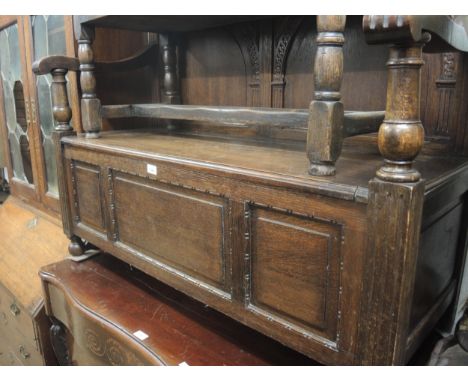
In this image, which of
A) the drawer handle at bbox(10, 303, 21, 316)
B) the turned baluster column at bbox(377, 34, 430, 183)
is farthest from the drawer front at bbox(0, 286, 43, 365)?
the turned baluster column at bbox(377, 34, 430, 183)

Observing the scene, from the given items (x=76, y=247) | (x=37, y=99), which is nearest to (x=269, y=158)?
(x=76, y=247)

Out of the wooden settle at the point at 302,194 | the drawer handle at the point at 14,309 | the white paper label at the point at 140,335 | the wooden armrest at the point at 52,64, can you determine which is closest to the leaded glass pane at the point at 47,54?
the wooden armrest at the point at 52,64

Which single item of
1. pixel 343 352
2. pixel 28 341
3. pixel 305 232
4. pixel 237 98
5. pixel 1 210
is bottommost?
pixel 28 341

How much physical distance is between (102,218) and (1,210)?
173 cm

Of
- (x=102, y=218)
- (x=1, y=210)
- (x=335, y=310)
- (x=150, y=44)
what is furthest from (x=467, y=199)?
(x=1, y=210)

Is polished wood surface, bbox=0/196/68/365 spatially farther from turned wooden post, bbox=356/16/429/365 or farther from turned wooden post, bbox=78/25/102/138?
turned wooden post, bbox=356/16/429/365

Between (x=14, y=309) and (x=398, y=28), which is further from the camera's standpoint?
(x=14, y=309)

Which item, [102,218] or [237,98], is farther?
[237,98]

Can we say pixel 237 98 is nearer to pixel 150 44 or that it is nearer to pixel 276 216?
pixel 150 44

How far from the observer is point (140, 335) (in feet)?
4.00

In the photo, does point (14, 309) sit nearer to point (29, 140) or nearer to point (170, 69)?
point (29, 140)

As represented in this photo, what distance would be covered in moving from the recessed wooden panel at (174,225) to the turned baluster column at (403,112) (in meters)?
0.42

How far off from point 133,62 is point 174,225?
1.06 meters

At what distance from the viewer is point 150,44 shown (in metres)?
1.91
